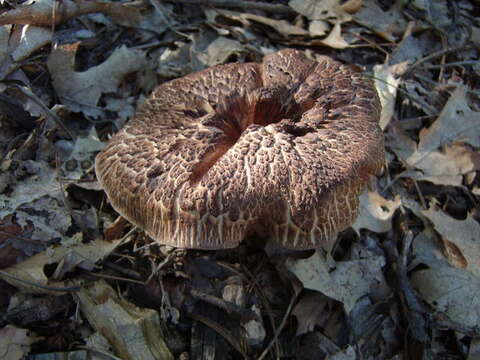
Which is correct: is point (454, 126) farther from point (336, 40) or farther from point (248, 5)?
point (248, 5)

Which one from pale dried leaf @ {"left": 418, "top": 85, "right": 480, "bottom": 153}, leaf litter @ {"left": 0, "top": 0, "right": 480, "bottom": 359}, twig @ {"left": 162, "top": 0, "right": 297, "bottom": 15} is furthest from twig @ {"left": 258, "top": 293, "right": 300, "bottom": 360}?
twig @ {"left": 162, "top": 0, "right": 297, "bottom": 15}

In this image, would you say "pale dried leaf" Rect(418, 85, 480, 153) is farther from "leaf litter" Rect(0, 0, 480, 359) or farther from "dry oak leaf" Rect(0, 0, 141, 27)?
"dry oak leaf" Rect(0, 0, 141, 27)

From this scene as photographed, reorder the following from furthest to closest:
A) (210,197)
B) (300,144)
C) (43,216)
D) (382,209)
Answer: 1. (382,209)
2. (43,216)
3. (300,144)
4. (210,197)

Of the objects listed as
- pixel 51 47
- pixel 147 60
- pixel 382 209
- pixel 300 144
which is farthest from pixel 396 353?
pixel 51 47

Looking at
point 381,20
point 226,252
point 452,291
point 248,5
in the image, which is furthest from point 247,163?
point 381,20

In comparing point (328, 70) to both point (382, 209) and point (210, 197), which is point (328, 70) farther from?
point (210, 197)
